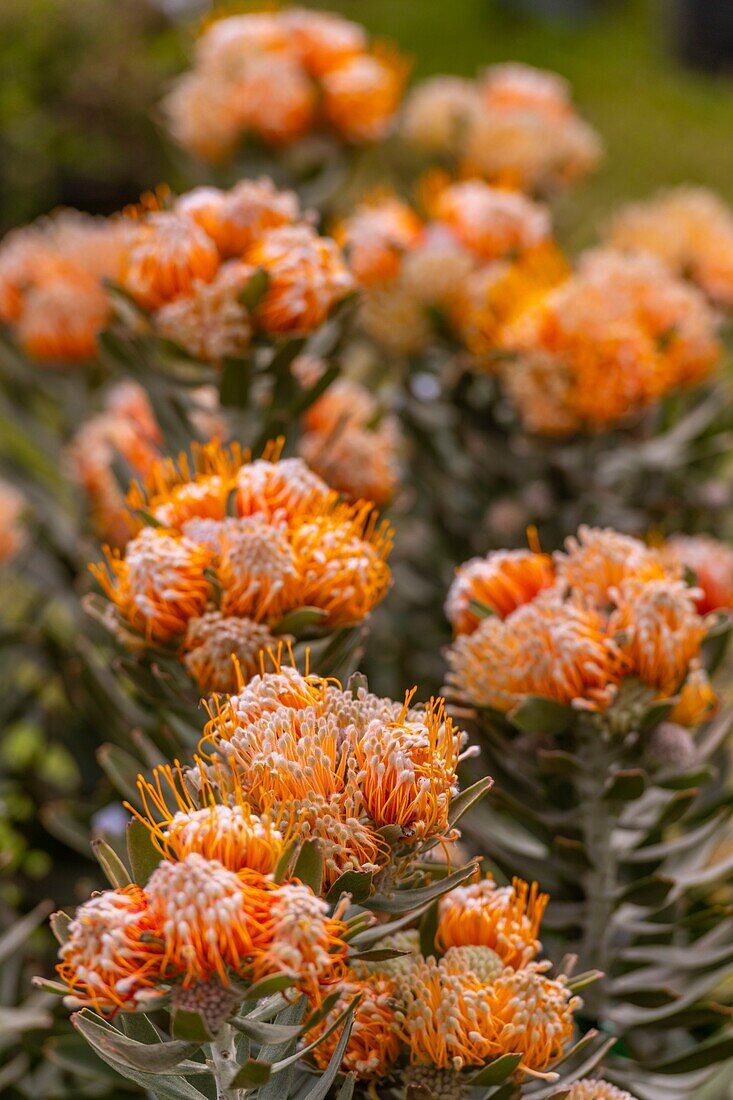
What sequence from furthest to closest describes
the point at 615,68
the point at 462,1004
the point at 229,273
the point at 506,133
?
the point at 615,68, the point at 506,133, the point at 229,273, the point at 462,1004

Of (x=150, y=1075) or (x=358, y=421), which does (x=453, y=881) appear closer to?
(x=150, y=1075)

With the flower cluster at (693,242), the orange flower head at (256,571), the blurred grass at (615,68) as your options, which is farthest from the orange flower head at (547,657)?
the blurred grass at (615,68)

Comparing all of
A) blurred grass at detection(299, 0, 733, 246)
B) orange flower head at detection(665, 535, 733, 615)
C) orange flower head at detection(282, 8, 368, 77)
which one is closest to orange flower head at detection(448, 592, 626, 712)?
orange flower head at detection(665, 535, 733, 615)

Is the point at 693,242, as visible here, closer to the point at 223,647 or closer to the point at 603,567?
the point at 603,567

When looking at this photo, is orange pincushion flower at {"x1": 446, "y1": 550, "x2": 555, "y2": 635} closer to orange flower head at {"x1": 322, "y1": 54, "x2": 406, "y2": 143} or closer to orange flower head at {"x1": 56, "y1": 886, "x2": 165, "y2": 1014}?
orange flower head at {"x1": 56, "y1": 886, "x2": 165, "y2": 1014}

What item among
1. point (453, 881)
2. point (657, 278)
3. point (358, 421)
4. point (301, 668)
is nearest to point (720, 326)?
point (657, 278)

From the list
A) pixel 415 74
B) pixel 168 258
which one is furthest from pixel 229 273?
pixel 415 74
